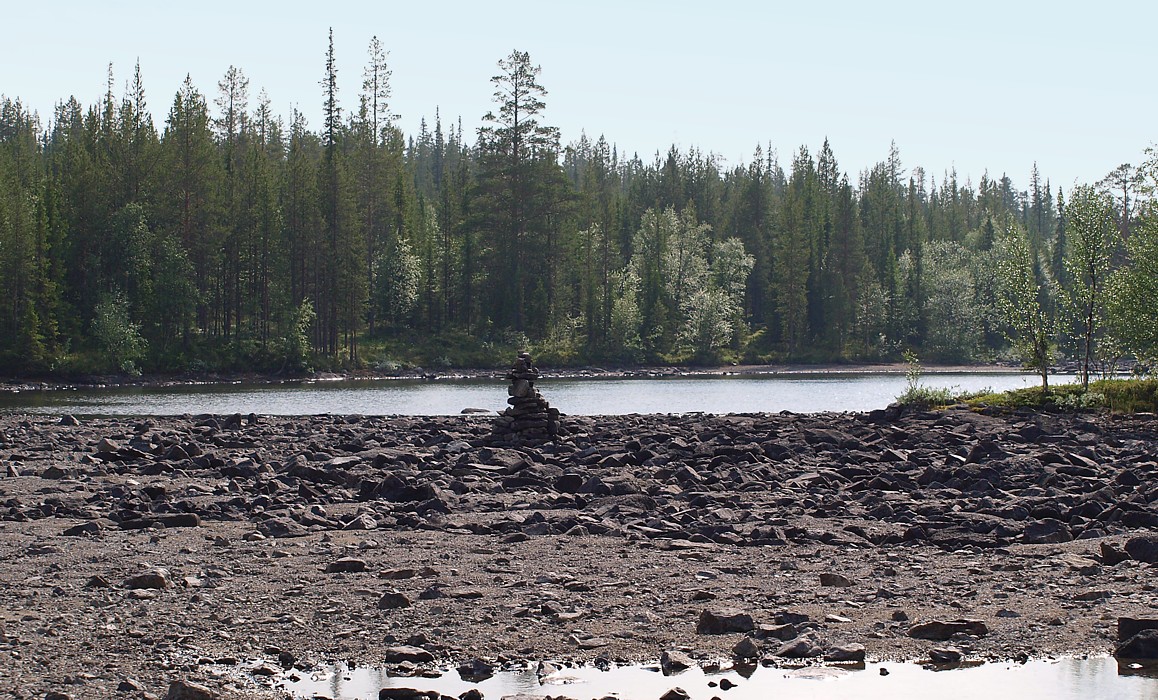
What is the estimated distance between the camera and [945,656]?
9633mm

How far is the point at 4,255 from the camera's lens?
69.9 m

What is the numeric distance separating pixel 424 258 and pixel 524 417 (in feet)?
238

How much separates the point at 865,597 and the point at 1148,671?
2709 mm

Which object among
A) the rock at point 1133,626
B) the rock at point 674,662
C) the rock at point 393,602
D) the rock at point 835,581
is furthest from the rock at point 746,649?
the rock at point 393,602

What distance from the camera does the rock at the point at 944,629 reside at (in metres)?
10.2

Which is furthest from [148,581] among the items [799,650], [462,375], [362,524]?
[462,375]

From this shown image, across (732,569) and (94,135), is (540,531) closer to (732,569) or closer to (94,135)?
(732,569)

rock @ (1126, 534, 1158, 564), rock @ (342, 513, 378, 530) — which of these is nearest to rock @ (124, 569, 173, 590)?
rock @ (342, 513, 378, 530)

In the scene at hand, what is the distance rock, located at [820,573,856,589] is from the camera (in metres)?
12.0

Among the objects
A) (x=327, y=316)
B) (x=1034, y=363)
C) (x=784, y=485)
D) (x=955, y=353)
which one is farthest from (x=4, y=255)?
(x=955, y=353)

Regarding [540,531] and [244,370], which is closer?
[540,531]

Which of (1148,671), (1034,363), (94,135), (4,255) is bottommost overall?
(1148,671)

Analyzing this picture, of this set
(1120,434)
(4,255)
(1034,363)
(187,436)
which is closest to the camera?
(1120,434)

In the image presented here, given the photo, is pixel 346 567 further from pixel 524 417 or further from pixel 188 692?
pixel 524 417
